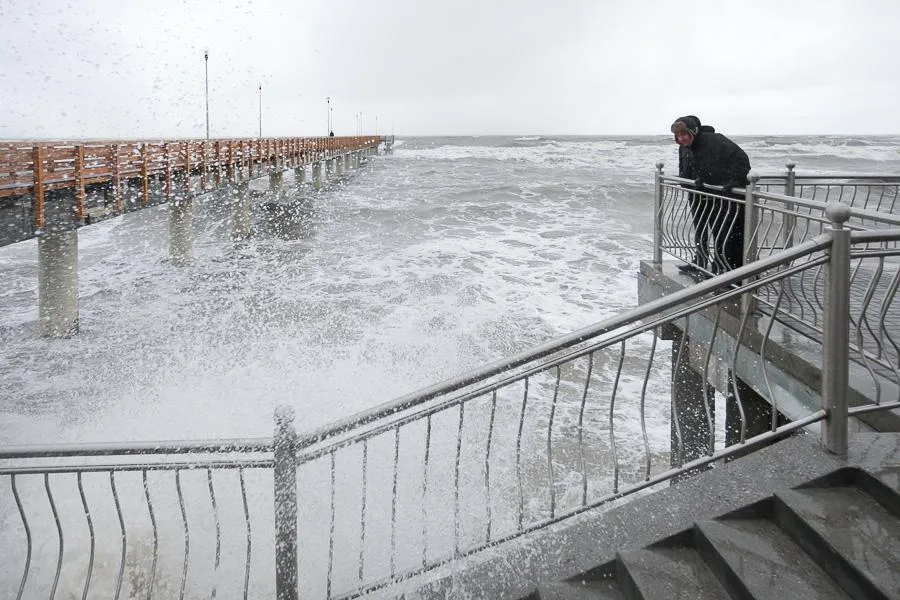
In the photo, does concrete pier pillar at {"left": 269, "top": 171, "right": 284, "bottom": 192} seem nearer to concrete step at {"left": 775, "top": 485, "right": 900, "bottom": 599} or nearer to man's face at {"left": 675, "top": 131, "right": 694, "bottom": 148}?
man's face at {"left": 675, "top": 131, "right": 694, "bottom": 148}

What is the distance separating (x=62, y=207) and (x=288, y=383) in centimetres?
705

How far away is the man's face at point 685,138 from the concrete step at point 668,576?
4.76 metres

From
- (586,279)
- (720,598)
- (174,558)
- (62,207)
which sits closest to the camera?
(720,598)

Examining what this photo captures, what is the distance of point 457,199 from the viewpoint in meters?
37.6

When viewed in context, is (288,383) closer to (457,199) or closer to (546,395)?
(546,395)

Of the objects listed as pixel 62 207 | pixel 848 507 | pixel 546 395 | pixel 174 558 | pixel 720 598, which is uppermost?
pixel 62 207

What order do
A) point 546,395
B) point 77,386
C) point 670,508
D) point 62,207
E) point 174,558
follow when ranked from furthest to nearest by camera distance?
1. point 62,207
2. point 77,386
3. point 546,395
4. point 174,558
5. point 670,508

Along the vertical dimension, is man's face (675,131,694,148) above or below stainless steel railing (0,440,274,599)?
above

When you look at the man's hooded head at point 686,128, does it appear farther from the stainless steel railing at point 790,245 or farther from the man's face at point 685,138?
the stainless steel railing at point 790,245

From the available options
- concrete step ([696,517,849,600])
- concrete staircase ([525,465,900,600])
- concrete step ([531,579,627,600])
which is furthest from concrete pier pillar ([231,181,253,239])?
concrete step ([696,517,849,600])

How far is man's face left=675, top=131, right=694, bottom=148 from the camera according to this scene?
6633 mm

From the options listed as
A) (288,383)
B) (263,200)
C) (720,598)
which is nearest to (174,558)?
(288,383)

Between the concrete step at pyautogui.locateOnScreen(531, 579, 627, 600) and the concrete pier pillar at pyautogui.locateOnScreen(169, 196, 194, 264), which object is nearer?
the concrete step at pyautogui.locateOnScreen(531, 579, 627, 600)

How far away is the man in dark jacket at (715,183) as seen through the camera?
620 centimetres
